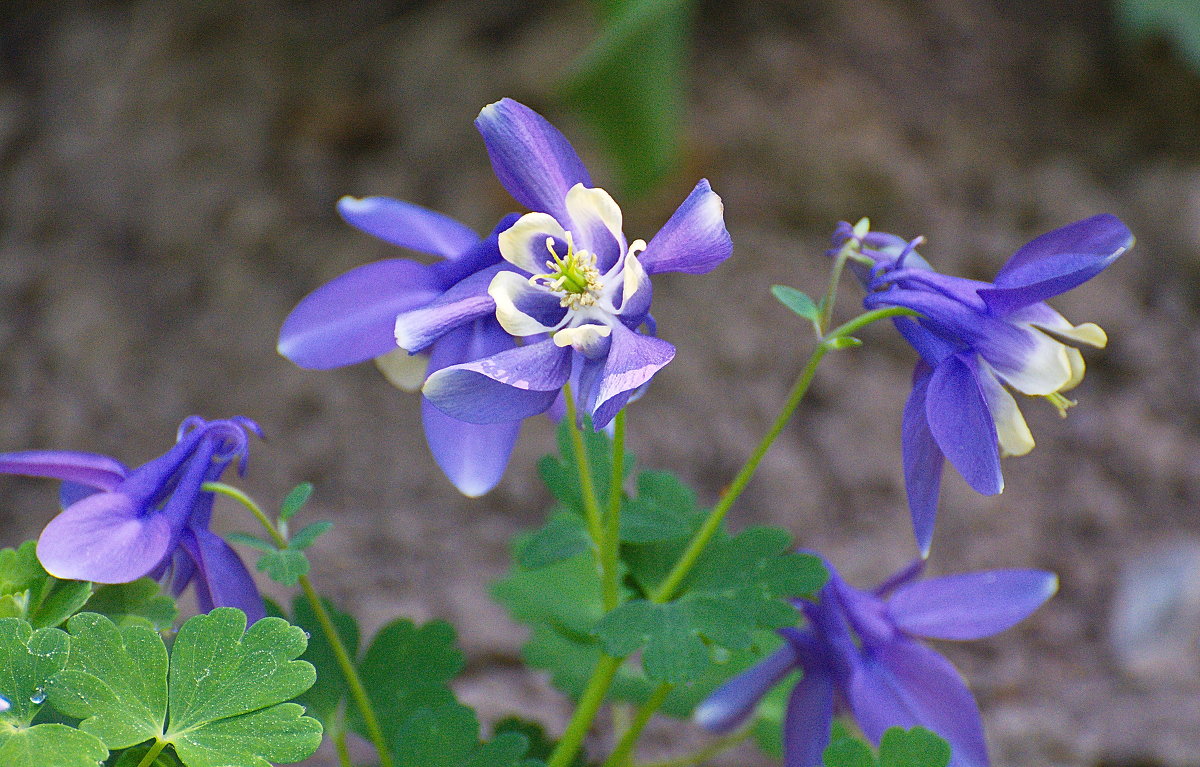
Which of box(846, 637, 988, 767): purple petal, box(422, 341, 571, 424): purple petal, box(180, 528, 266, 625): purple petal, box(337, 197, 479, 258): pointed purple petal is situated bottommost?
box(846, 637, 988, 767): purple petal

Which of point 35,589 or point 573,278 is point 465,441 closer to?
point 573,278

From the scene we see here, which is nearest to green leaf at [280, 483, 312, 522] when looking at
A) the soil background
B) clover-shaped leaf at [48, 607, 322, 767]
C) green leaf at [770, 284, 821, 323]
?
clover-shaped leaf at [48, 607, 322, 767]

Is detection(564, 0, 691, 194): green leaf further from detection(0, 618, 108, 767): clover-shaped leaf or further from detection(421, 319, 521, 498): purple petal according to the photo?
detection(0, 618, 108, 767): clover-shaped leaf

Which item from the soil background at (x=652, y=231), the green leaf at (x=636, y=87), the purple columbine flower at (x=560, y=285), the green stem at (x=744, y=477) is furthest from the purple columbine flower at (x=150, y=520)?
the green leaf at (x=636, y=87)

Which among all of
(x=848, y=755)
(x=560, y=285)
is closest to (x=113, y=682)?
(x=560, y=285)

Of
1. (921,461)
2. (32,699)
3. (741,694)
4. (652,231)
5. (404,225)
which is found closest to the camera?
(32,699)
